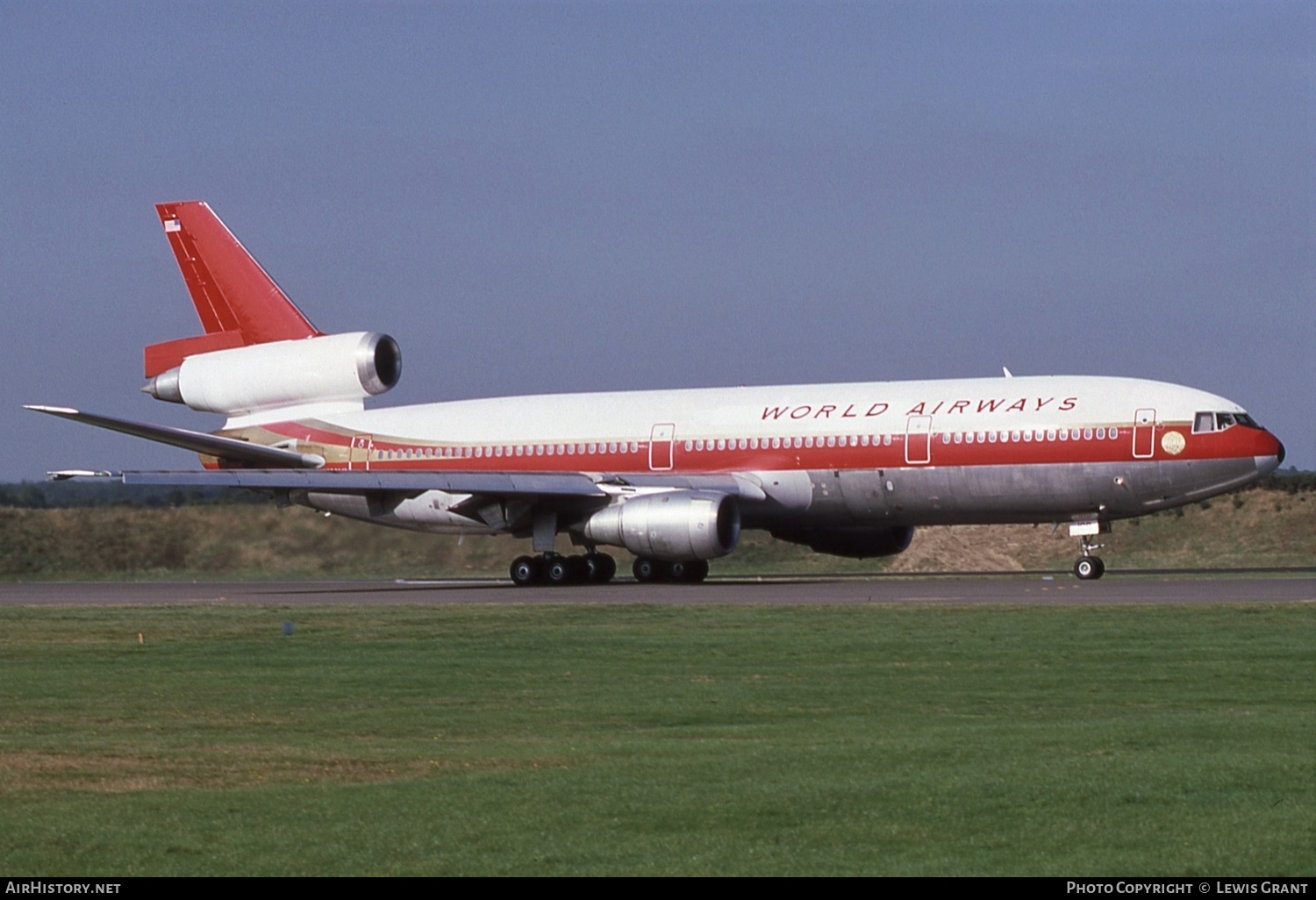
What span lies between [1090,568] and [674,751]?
23.9 meters

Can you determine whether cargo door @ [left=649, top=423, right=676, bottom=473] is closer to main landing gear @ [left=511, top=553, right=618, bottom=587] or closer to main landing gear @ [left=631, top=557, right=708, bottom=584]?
main landing gear @ [left=631, top=557, right=708, bottom=584]

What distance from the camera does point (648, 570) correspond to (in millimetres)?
38031

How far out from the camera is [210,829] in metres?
9.44

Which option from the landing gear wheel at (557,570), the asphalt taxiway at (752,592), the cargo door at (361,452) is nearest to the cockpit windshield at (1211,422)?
the asphalt taxiway at (752,592)

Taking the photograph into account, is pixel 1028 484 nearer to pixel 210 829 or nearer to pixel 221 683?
pixel 221 683

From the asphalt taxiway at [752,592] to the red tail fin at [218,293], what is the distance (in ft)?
19.3

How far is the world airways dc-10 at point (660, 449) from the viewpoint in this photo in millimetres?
34531

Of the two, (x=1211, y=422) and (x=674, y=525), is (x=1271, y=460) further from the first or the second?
(x=674, y=525)

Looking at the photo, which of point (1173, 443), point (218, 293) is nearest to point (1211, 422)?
point (1173, 443)

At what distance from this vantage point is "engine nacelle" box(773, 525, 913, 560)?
39.9 meters

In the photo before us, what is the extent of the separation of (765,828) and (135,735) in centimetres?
615

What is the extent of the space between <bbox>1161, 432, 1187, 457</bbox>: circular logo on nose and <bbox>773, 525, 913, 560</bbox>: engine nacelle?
721 cm

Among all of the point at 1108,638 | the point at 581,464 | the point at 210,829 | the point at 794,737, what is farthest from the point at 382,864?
the point at 581,464

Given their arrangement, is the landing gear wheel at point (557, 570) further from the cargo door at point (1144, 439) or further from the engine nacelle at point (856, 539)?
the cargo door at point (1144, 439)
